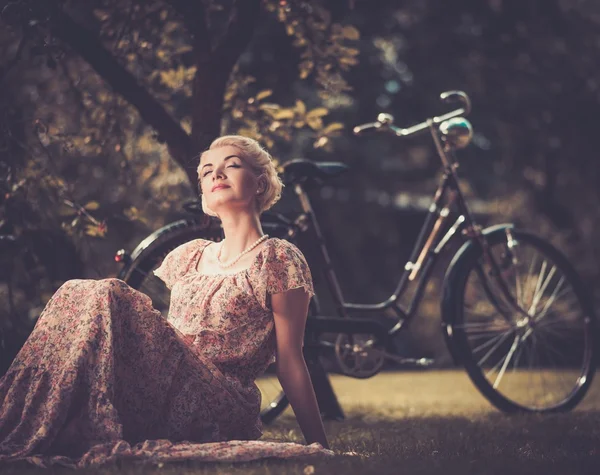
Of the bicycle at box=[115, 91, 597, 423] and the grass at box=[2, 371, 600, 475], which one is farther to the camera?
the bicycle at box=[115, 91, 597, 423]

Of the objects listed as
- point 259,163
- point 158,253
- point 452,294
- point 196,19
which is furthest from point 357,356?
point 196,19

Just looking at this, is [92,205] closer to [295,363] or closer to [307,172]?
[307,172]

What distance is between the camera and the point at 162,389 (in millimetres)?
2781

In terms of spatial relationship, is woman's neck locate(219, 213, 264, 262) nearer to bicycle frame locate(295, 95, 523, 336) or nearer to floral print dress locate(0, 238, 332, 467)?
floral print dress locate(0, 238, 332, 467)

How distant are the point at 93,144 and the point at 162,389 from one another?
2.41 metres

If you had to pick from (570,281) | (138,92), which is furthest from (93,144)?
(570,281)

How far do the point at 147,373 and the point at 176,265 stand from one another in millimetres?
608

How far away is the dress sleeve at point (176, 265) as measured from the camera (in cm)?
324

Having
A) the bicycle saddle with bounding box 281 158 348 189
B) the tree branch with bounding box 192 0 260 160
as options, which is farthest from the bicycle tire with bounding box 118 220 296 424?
the tree branch with bounding box 192 0 260 160

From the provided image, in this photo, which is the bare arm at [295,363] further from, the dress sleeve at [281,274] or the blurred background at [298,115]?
the blurred background at [298,115]

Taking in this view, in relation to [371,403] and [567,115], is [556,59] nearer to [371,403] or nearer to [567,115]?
[567,115]

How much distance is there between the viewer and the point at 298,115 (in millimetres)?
4602

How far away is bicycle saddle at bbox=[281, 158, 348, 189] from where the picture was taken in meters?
4.09

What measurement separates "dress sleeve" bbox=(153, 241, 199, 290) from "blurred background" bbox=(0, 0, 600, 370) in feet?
2.83
